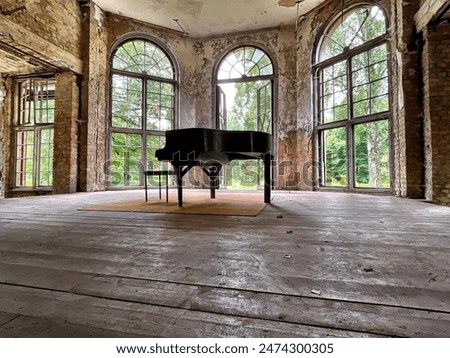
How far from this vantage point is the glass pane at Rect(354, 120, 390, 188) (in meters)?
5.27

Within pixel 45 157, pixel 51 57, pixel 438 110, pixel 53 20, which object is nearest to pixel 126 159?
pixel 45 157

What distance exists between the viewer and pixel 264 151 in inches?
136

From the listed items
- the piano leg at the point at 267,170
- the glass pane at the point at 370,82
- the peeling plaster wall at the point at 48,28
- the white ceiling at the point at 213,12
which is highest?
the white ceiling at the point at 213,12

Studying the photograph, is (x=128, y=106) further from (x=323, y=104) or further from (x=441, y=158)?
(x=441, y=158)

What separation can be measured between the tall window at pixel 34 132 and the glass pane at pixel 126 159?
1669 millimetres

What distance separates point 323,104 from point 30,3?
6.62 m

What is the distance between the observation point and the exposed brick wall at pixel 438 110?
393 cm

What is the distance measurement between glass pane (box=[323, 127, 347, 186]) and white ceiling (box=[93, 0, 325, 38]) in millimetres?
3274

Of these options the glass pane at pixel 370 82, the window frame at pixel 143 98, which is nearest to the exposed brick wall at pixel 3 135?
the window frame at pixel 143 98

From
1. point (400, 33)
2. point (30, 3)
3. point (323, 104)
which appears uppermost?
point (30, 3)

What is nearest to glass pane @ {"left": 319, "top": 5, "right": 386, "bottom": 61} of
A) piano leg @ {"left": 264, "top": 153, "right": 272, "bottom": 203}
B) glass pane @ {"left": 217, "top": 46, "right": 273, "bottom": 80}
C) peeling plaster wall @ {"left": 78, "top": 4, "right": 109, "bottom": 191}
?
glass pane @ {"left": 217, "top": 46, "right": 273, "bottom": 80}

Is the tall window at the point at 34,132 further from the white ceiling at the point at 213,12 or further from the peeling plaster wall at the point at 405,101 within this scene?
the peeling plaster wall at the point at 405,101

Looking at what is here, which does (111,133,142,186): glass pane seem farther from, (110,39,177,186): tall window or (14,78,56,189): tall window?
(14,78,56,189): tall window
